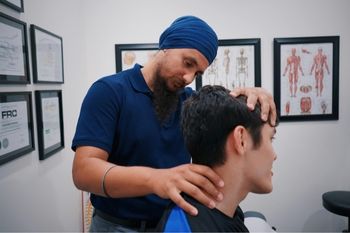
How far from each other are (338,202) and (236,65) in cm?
137

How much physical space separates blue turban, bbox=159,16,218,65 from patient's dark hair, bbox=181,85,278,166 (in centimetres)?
24

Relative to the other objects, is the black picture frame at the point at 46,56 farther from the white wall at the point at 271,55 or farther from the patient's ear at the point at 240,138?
the patient's ear at the point at 240,138

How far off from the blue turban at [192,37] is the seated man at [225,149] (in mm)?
239

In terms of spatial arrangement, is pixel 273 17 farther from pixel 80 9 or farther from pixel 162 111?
pixel 162 111

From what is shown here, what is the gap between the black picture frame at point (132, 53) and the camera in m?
2.60

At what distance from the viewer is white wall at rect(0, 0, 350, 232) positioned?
8.41 ft

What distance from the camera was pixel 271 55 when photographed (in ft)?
8.62

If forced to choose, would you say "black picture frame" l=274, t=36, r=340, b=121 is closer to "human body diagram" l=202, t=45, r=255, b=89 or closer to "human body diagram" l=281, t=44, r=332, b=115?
"human body diagram" l=281, t=44, r=332, b=115

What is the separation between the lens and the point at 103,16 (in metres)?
2.60

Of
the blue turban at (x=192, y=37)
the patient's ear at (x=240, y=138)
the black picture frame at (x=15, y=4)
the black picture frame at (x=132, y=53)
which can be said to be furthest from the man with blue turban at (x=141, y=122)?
the black picture frame at (x=132, y=53)

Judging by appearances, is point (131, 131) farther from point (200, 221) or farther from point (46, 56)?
point (46, 56)

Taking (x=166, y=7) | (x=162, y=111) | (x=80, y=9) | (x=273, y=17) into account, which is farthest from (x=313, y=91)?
(x=80, y=9)

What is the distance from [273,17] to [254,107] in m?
1.96

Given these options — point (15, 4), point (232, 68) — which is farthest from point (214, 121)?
point (232, 68)
